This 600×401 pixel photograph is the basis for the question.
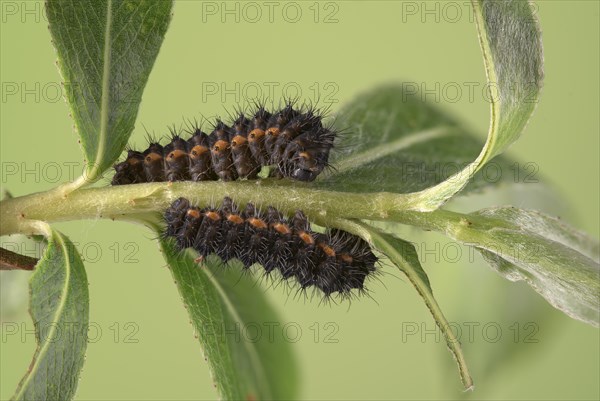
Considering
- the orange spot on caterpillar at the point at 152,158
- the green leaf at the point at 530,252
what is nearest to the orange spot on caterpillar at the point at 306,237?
the green leaf at the point at 530,252

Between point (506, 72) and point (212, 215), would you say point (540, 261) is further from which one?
point (212, 215)

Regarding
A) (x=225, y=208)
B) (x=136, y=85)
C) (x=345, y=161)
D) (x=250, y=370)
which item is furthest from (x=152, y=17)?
(x=250, y=370)

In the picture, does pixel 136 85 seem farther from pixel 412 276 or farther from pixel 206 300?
pixel 412 276

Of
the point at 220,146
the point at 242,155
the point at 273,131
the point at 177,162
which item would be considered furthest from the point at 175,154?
the point at 273,131

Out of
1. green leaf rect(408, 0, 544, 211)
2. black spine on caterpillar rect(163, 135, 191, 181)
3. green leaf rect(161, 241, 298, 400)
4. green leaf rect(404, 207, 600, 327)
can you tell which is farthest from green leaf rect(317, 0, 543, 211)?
green leaf rect(161, 241, 298, 400)

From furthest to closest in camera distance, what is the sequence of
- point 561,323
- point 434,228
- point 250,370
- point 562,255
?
point 561,323 → point 250,370 → point 434,228 → point 562,255

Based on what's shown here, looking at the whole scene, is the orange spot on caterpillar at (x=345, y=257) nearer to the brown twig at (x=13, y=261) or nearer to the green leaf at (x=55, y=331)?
the green leaf at (x=55, y=331)
